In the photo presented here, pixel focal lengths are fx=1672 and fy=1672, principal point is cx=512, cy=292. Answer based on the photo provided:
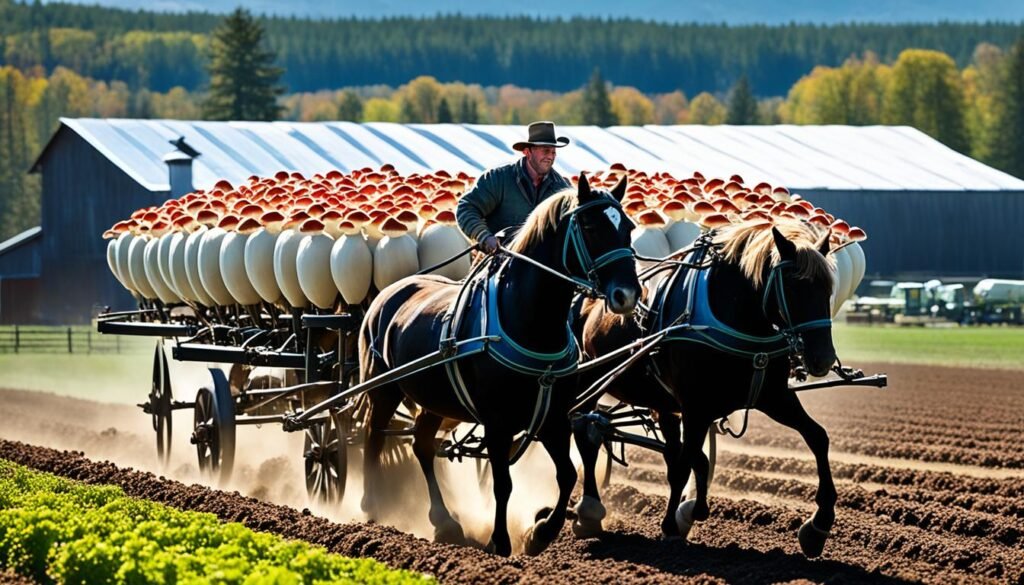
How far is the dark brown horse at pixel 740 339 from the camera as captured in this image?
337 inches

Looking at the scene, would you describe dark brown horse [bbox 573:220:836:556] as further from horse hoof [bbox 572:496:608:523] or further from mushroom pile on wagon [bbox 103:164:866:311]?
mushroom pile on wagon [bbox 103:164:866:311]

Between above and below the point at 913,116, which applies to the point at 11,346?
below

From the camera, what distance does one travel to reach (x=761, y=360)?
8.85 meters

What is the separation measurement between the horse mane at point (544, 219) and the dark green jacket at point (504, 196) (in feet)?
3.25

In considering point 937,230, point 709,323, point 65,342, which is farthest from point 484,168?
point 709,323

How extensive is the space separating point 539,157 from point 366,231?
1919mm

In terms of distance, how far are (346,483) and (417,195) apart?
207cm

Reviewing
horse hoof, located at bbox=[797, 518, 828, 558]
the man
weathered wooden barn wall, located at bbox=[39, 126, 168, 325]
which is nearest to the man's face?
the man

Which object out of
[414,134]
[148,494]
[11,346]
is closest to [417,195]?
[148,494]

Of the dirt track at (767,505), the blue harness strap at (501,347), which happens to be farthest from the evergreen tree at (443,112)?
the blue harness strap at (501,347)

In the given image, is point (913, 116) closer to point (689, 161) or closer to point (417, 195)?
point (689, 161)

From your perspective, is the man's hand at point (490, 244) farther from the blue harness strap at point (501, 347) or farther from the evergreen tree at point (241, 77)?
the evergreen tree at point (241, 77)

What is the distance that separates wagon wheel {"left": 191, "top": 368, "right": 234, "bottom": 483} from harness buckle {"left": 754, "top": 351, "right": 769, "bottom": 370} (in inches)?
182

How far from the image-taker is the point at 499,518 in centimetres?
876
